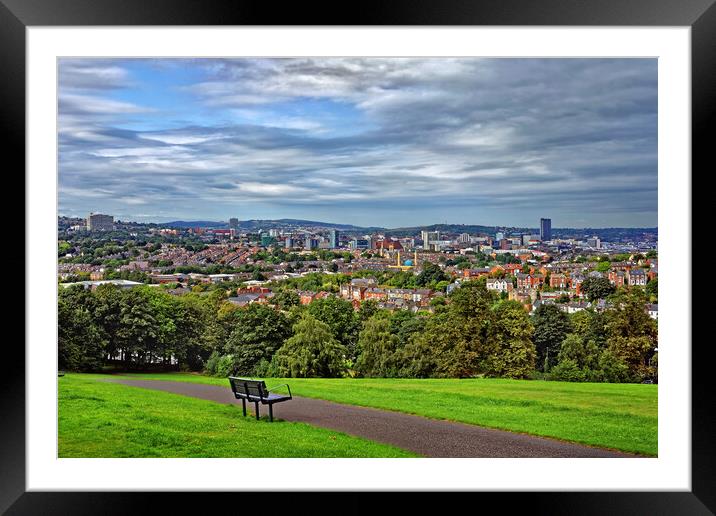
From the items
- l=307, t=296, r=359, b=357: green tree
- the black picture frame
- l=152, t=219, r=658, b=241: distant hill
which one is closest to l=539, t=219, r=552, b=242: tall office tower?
l=152, t=219, r=658, b=241: distant hill

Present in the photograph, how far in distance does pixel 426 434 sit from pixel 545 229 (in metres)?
4.29

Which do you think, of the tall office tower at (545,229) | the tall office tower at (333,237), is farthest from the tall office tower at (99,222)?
the tall office tower at (545,229)

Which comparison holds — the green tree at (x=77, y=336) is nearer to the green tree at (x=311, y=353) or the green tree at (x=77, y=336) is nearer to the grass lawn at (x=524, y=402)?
the grass lawn at (x=524, y=402)

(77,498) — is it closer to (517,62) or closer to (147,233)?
(147,233)

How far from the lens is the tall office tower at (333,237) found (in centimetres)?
820

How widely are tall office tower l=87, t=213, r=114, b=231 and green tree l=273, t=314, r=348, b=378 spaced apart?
9.28 ft
